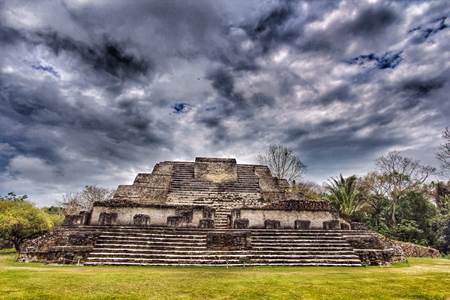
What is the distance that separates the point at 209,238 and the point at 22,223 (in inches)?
423

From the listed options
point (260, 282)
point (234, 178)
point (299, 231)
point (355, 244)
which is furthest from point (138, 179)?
point (260, 282)

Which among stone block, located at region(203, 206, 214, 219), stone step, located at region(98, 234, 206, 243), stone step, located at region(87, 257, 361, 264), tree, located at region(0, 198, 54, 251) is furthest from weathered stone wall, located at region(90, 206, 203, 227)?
tree, located at region(0, 198, 54, 251)

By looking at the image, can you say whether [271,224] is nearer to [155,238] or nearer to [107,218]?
[155,238]

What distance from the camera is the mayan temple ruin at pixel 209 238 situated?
8680 millimetres

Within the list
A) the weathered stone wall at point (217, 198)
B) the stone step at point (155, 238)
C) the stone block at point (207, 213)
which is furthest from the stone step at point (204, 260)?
the weathered stone wall at point (217, 198)

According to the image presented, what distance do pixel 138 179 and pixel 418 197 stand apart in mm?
20794

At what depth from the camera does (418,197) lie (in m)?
22.6

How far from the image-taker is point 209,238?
9320 mm

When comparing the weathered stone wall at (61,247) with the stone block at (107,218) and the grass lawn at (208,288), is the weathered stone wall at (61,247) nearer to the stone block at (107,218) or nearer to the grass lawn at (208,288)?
the stone block at (107,218)

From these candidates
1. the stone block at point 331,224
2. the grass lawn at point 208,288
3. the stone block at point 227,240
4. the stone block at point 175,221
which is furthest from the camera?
the stone block at point 331,224

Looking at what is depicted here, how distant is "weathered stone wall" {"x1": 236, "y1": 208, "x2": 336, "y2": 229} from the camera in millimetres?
11852

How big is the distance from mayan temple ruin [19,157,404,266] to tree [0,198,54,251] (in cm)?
496

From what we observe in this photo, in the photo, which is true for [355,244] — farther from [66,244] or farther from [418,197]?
[418,197]

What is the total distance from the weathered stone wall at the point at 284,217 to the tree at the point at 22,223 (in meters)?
10.5
